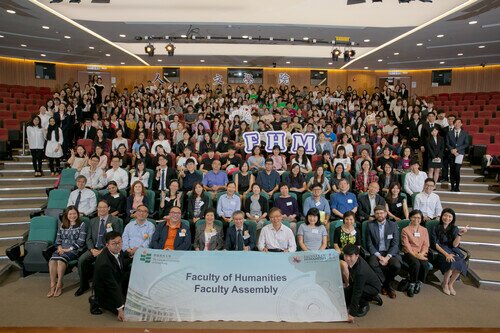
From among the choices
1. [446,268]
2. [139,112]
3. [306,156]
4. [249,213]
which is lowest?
[446,268]

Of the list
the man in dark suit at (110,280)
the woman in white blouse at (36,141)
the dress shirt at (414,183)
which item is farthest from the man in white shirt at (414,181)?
the woman in white blouse at (36,141)

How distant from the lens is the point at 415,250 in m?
5.30

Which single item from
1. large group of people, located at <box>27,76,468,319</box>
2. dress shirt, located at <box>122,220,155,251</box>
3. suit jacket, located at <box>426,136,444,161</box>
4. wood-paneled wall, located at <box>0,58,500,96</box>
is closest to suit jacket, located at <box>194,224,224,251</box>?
large group of people, located at <box>27,76,468,319</box>

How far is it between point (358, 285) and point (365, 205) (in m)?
2.17

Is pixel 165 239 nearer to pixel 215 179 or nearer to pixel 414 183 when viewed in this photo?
pixel 215 179

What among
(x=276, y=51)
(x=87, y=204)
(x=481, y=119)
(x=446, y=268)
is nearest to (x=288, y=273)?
(x=446, y=268)

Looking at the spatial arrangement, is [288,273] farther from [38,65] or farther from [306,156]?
[38,65]

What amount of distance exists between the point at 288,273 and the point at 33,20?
9.43 m

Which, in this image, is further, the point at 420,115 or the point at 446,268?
the point at 420,115

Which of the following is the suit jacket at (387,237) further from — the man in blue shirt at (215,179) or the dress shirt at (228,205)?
the man in blue shirt at (215,179)

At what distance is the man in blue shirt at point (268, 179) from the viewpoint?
696 centimetres

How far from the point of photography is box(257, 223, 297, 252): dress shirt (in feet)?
16.8

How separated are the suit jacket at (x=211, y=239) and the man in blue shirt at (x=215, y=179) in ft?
5.29

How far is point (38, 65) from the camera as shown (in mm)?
17859
